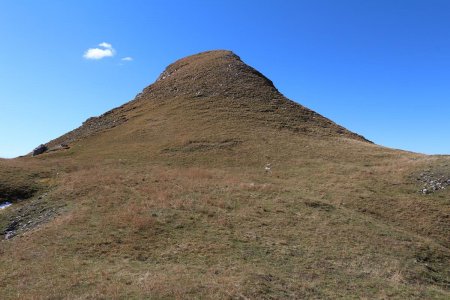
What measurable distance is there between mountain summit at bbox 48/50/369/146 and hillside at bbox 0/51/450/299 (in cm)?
636

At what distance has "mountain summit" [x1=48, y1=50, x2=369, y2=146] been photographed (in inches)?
2606

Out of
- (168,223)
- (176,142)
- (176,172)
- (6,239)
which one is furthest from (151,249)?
(176,142)

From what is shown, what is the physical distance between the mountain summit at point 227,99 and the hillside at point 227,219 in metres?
6.36

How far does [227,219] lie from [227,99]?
4912 centimetres

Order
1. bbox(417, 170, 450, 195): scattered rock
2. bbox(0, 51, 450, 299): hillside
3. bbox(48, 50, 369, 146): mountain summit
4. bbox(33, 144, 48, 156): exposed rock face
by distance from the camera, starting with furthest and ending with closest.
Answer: bbox(48, 50, 369, 146): mountain summit, bbox(33, 144, 48, 156): exposed rock face, bbox(417, 170, 450, 195): scattered rock, bbox(0, 51, 450, 299): hillside

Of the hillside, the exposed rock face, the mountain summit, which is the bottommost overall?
the hillside

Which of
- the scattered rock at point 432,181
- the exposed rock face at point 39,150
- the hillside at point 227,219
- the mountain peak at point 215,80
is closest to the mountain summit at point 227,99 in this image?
the mountain peak at point 215,80

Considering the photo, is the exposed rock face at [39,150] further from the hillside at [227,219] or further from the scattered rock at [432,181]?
the scattered rock at [432,181]

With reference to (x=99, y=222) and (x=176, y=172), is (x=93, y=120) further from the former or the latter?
(x=99, y=222)

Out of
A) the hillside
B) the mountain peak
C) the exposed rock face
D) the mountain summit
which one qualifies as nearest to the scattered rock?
the hillside

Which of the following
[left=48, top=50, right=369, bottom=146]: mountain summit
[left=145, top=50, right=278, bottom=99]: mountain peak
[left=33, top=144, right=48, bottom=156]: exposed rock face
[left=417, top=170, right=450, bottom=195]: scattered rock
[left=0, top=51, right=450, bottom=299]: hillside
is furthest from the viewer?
[left=145, top=50, right=278, bottom=99]: mountain peak

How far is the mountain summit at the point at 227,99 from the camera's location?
2606 inches

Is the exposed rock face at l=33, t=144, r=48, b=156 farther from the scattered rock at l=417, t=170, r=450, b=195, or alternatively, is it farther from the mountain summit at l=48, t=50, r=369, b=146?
the scattered rock at l=417, t=170, r=450, b=195

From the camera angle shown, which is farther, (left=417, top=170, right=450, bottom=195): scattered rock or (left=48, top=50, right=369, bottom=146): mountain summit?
(left=48, top=50, right=369, bottom=146): mountain summit
